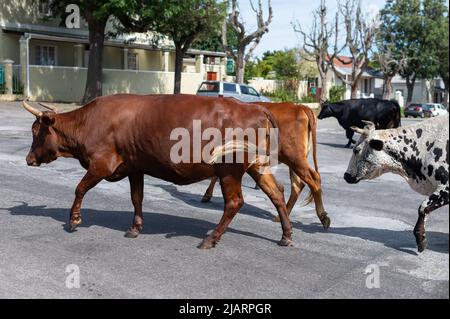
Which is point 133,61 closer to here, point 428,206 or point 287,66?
point 287,66

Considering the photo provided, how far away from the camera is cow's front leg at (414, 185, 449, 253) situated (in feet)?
19.9

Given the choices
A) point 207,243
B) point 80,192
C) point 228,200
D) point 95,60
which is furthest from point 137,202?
point 95,60

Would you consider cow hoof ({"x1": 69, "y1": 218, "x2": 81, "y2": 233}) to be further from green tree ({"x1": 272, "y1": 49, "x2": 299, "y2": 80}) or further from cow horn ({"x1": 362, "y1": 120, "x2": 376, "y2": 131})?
green tree ({"x1": 272, "y1": 49, "x2": 299, "y2": 80})

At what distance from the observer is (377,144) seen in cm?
653

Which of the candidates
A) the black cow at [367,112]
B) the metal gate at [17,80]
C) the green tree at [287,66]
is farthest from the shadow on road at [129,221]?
the green tree at [287,66]

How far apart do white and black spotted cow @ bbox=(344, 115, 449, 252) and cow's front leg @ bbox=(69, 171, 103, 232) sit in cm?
290

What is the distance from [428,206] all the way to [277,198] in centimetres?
157

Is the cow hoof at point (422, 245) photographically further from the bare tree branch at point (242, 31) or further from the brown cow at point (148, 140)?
the bare tree branch at point (242, 31)

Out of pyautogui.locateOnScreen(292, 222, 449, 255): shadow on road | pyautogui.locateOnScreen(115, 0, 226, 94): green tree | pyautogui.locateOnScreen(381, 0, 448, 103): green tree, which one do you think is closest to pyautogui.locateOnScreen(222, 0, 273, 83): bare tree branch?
pyautogui.locateOnScreen(115, 0, 226, 94): green tree

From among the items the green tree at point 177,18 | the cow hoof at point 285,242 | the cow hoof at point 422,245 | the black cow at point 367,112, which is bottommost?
the cow hoof at point 285,242

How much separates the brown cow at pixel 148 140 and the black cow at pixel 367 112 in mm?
10240

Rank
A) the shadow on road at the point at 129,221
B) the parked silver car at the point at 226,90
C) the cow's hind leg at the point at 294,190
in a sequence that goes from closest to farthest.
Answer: the shadow on road at the point at 129,221 < the cow's hind leg at the point at 294,190 < the parked silver car at the point at 226,90

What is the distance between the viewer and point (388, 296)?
5.01 metres

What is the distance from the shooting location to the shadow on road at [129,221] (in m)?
7.11
